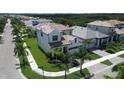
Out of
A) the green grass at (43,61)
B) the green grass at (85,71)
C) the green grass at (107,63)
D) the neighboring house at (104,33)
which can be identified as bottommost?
the green grass at (85,71)

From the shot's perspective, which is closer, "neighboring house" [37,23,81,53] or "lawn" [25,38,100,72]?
"lawn" [25,38,100,72]

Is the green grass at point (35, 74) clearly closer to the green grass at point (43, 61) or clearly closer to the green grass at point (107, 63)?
the green grass at point (43, 61)

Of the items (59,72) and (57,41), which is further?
(57,41)

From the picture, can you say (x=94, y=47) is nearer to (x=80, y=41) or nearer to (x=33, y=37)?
(x=80, y=41)

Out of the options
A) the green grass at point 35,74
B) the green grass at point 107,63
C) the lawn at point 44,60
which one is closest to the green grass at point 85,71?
the green grass at point 35,74

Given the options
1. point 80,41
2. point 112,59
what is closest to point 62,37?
point 80,41

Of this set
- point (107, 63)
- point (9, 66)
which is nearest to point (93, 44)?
point (107, 63)

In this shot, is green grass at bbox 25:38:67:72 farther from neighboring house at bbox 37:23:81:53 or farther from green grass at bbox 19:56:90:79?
green grass at bbox 19:56:90:79

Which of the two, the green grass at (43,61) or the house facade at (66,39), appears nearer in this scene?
the green grass at (43,61)

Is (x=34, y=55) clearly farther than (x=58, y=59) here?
Yes

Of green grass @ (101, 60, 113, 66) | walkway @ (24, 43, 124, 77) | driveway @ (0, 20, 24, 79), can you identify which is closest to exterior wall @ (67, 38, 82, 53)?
walkway @ (24, 43, 124, 77)

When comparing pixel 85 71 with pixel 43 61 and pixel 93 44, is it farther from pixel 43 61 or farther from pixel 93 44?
pixel 93 44
